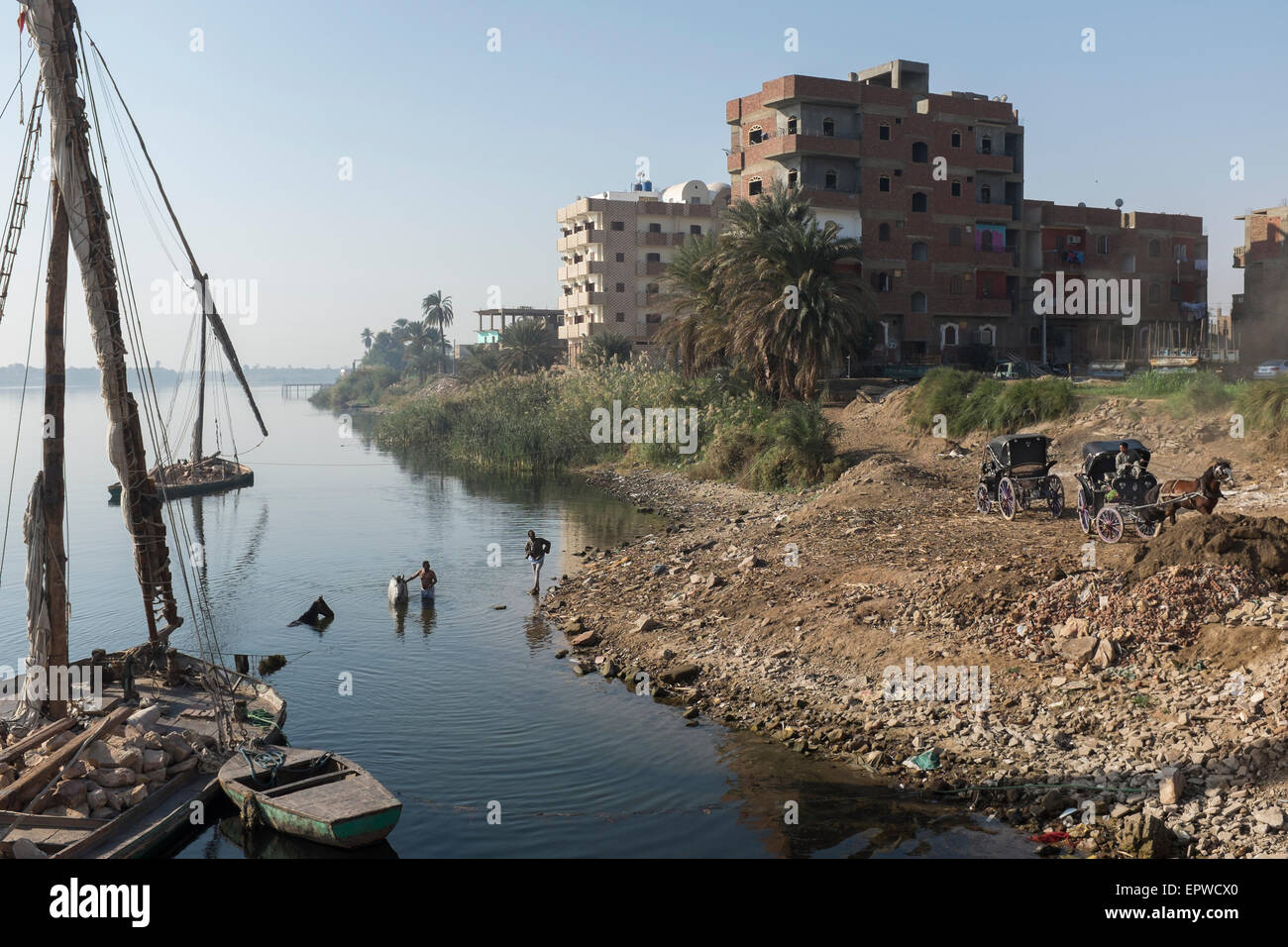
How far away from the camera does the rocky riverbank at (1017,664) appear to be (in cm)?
1336

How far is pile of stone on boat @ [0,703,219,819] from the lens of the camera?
13.5m

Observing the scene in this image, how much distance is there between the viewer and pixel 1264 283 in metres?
72.8

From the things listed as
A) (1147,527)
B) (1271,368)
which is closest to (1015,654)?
(1147,527)

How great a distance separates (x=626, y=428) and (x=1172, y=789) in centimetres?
4750

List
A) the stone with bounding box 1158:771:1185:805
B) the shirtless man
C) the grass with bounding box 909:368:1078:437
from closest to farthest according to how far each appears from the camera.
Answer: the stone with bounding box 1158:771:1185:805 → the shirtless man → the grass with bounding box 909:368:1078:437

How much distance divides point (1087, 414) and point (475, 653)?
2170 centimetres

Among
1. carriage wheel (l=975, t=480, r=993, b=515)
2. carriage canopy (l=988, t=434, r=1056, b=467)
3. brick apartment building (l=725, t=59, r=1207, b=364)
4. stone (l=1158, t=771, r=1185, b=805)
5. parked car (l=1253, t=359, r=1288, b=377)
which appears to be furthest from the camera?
brick apartment building (l=725, t=59, r=1207, b=364)

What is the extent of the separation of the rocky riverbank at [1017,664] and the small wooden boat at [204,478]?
3486 cm

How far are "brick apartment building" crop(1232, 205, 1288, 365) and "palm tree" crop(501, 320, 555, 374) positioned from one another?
52027 millimetres

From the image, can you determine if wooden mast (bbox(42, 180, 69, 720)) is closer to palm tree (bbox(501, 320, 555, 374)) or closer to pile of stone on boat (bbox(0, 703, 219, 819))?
pile of stone on boat (bbox(0, 703, 219, 819))

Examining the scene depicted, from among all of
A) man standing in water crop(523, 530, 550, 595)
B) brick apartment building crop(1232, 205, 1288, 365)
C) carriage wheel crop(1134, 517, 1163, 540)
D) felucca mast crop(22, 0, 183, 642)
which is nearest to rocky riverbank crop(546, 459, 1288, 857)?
carriage wheel crop(1134, 517, 1163, 540)

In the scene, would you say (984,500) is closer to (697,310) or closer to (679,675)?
(679,675)

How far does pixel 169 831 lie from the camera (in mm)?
13922

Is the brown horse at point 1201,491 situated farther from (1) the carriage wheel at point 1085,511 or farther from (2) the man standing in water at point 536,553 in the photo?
(2) the man standing in water at point 536,553
